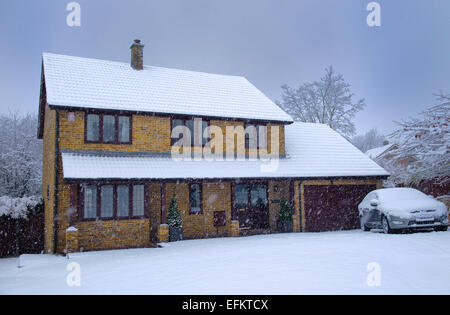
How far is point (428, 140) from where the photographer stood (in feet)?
49.0

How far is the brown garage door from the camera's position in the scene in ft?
61.8

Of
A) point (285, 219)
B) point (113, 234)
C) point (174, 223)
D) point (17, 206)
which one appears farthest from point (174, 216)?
point (17, 206)

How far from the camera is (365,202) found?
56.2ft

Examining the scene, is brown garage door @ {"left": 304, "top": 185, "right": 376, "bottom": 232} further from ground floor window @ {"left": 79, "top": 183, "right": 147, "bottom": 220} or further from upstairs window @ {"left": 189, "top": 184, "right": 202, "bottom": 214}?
ground floor window @ {"left": 79, "top": 183, "right": 147, "bottom": 220}

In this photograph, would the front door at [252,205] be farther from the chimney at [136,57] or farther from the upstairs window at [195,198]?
the chimney at [136,57]

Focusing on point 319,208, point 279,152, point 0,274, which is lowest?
point 0,274

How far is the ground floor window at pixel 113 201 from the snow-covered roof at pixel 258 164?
766mm

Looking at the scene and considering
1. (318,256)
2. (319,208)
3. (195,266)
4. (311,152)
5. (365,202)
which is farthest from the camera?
(311,152)

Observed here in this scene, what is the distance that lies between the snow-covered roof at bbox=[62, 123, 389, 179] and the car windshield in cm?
306

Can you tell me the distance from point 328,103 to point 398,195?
19.8 m

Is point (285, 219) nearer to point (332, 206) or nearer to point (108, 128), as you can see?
point (332, 206)
